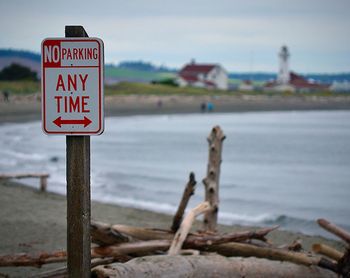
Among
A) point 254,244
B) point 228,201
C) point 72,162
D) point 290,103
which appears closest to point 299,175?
point 228,201

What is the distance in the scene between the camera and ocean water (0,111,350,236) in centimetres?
1603

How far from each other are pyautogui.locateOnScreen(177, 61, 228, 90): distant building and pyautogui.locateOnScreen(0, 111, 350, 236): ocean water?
6917 cm

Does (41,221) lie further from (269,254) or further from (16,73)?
(16,73)

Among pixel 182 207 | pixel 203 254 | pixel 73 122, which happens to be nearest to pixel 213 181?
pixel 182 207

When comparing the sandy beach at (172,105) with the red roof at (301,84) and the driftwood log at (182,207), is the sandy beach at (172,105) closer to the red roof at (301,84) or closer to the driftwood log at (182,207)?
the red roof at (301,84)

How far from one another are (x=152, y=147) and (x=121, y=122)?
797 inches

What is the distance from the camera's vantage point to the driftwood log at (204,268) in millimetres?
5021

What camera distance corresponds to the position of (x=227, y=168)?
84.0ft

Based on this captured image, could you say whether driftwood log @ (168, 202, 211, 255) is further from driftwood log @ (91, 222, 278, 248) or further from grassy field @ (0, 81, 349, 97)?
grassy field @ (0, 81, 349, 97)

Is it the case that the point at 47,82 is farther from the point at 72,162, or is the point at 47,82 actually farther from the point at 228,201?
the point at 228,201

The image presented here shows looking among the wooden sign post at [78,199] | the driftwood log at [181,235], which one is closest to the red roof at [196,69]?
the driftwood log at [181,235]

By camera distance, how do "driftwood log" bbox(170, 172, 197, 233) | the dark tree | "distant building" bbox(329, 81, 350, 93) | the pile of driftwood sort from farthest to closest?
"distant building" bbox(329, 81, 350, 93) → the dark tree → "driftwood log" bbox(170, 172, 197, 233) → the pile of driftwood

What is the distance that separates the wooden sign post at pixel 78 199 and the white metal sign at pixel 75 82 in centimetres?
7

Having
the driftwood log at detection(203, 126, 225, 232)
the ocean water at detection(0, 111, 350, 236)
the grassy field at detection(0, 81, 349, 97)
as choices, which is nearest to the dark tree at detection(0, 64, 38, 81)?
the grassy field at detection(0, 81, 349, 97)
